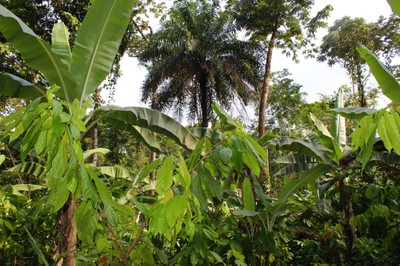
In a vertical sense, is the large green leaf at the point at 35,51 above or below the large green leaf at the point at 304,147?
above

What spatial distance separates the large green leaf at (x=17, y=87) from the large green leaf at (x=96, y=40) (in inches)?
22.5

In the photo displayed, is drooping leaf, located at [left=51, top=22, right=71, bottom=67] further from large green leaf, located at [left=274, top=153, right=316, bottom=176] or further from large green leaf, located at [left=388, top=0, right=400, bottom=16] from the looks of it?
large green leaf, located at [left=274, top=153, right=316, bottom=176]

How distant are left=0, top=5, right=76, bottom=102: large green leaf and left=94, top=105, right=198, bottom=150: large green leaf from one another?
18.3 inches

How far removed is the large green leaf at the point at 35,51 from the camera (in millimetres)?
3195

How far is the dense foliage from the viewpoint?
137cm

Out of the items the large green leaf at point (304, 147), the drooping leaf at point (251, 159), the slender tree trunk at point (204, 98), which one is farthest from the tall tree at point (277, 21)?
the drooping leaf at point (251, 159)

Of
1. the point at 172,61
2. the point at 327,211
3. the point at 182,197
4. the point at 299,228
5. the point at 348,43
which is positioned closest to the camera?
the point at 182,197

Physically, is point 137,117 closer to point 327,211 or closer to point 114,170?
point 114,170

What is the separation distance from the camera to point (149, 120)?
13.4ft

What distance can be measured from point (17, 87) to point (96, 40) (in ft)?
3.88

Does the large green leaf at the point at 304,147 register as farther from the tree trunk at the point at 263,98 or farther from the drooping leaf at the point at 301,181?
the tree trunk at the point at 263,98

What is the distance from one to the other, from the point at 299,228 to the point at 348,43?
17156mm

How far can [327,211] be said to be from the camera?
5352 mm

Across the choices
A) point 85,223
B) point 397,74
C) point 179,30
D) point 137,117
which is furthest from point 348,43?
point 85,223
